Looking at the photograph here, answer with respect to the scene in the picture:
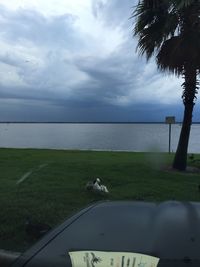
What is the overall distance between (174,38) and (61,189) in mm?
7520

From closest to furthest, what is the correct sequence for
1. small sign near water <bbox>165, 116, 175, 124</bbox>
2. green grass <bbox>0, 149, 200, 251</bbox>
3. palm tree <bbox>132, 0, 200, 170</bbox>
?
green grass <bbox>0, 149, 200, 251</bbox> → palm tree <bbox>132, 0, 200, 170</bbox> → small sign near water <bbox>165, 116, 175, 124</bbox>

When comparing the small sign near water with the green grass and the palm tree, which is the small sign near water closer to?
the palm tree

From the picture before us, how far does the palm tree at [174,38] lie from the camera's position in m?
15.5

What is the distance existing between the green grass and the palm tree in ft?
9.78

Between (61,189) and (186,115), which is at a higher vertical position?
(186,115)

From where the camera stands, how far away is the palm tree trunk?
16.4 metres

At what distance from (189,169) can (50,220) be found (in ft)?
30.6

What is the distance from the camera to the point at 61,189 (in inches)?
408

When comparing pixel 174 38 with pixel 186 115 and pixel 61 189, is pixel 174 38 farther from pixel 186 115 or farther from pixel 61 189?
pixel 61 189

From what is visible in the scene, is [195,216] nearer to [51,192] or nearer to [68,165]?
[51,192]

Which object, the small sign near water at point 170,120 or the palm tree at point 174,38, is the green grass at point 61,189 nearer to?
the palm tree at point 174,38

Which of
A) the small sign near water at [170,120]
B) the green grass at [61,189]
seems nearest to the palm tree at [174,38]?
the green grass at [61,189]

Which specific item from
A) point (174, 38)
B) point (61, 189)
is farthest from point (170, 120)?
point (61, 189)

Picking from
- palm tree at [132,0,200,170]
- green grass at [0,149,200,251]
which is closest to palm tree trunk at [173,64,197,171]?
palm tree at [132,0,200,170]
